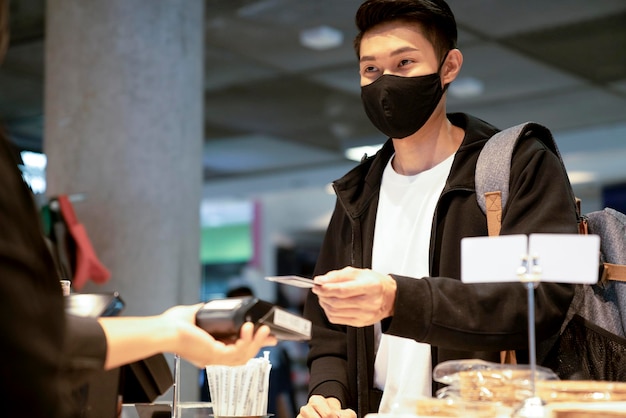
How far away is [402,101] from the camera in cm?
245

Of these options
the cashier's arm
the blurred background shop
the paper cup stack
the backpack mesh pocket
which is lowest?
the paper cup stack

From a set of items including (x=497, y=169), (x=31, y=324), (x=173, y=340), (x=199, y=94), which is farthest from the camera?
(x=199, y=94)

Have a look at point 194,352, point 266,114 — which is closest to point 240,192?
point 266,114

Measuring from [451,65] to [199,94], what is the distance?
3049mm

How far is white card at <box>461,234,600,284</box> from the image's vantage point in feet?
5.32

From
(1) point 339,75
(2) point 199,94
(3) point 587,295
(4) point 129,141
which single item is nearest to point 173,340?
(3) point 587,295

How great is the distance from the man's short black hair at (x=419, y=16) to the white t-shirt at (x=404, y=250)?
0.34 m

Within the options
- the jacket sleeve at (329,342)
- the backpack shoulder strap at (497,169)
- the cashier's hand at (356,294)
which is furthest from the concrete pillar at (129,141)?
the cashier's hand at (356,294)

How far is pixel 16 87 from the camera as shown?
26.9 feet

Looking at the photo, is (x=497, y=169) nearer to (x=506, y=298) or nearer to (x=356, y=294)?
(x=506, y=298)

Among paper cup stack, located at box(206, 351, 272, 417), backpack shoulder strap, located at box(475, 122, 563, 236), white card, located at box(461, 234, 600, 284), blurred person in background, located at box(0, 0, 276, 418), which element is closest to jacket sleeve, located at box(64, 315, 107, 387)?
blurred person in background, located at box(0, 0, 276, 418)

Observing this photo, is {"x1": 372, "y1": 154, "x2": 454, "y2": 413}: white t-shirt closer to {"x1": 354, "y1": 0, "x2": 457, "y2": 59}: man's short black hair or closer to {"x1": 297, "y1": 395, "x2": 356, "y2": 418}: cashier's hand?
{"x1": 297, "y1": 395, "x2": 356, "y2": 418}: cashier's hand

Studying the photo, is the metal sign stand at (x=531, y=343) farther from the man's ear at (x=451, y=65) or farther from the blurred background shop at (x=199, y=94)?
the blurred background shop at (x=199, y=94)

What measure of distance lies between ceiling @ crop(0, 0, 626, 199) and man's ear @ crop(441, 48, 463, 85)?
3.35 m
